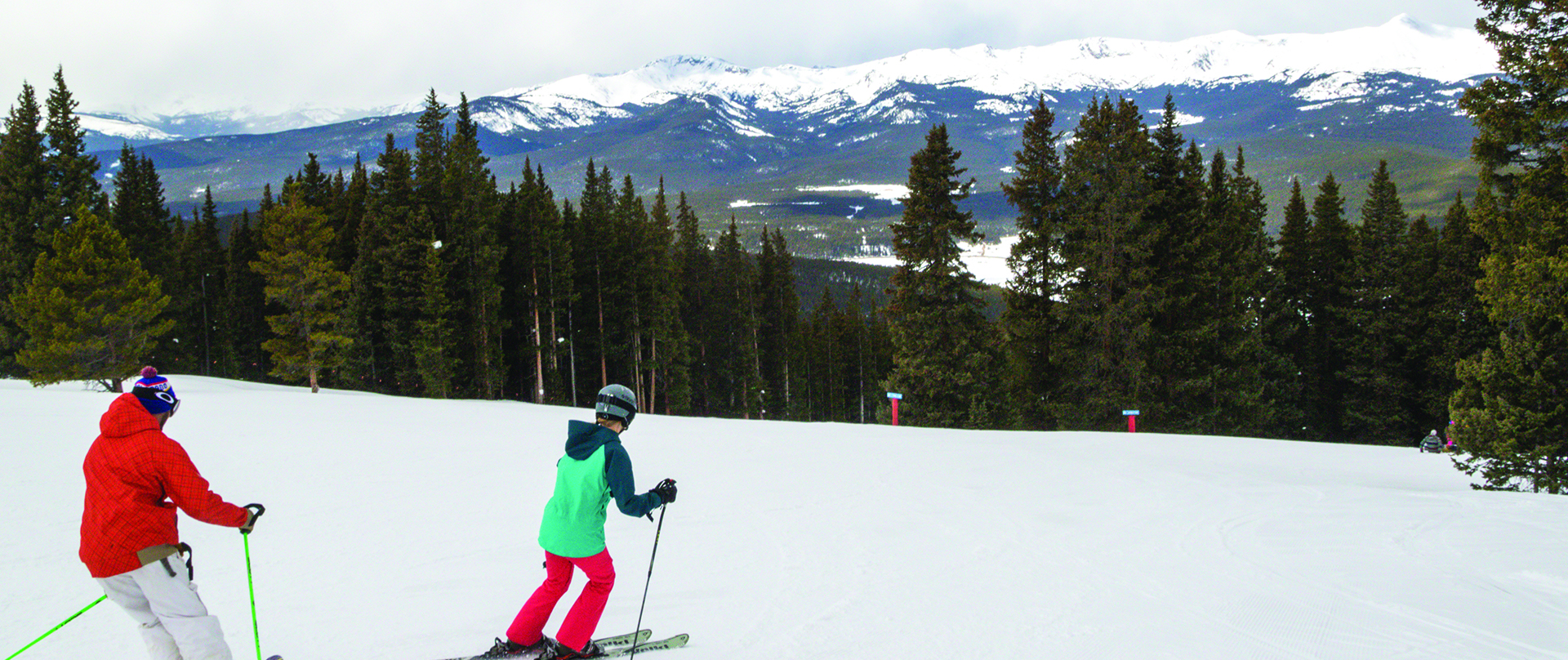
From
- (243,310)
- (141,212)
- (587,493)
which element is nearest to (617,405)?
(587,493)

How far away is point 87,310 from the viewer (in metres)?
26.2

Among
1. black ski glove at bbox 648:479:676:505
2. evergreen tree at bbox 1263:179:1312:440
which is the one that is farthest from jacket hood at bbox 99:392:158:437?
evergreen tree at bbox 1263:179:1312:440

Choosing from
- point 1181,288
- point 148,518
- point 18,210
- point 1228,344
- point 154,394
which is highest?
point 18,210

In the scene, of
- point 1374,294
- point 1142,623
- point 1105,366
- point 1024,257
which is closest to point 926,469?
point 1142,623

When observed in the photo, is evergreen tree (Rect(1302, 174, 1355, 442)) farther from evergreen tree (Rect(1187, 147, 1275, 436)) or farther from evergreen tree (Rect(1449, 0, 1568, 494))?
evergreen tree (Rect(1449, 0, 1568, 494))

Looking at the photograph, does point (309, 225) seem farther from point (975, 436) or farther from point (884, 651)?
point (884, 651)

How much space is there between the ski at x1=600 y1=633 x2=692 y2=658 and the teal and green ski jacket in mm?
883

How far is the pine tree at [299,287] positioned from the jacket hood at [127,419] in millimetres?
28393

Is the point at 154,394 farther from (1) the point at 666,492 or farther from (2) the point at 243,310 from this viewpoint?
(2) the point at 243,310

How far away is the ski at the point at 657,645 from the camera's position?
5.49m

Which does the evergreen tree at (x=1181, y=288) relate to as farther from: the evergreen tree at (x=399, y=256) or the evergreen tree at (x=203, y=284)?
the evergreen tree at (x=203, y=284)

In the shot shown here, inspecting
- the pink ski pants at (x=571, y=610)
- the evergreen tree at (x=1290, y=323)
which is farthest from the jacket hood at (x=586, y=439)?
the evergreen tree at (x=1290, y=323)

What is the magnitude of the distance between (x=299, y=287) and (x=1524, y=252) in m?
34.6

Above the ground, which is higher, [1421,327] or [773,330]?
[1421,327]
